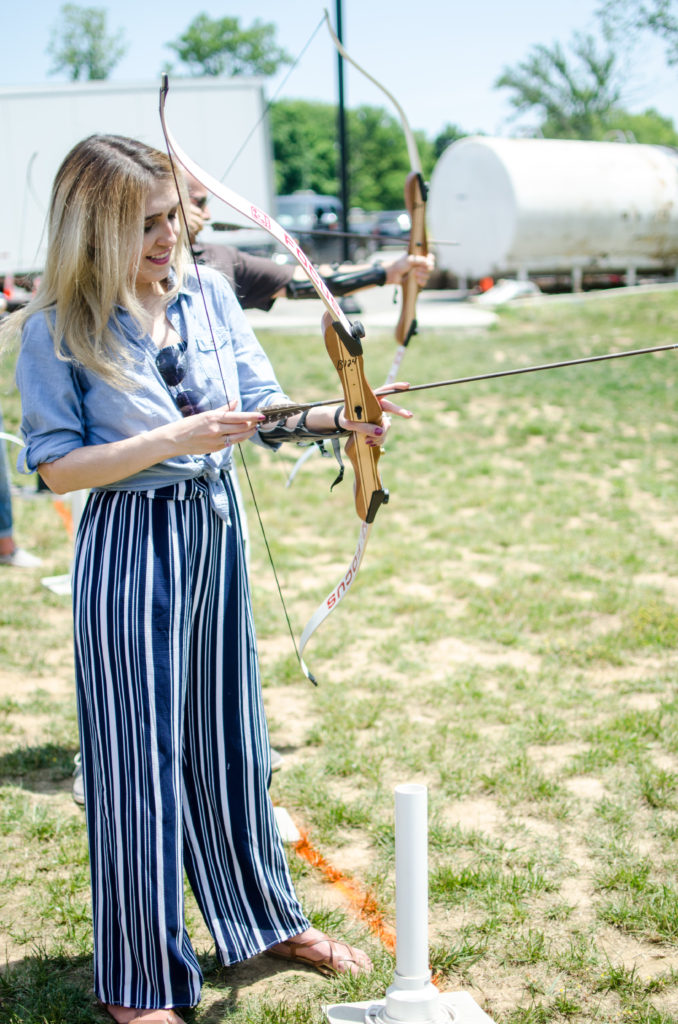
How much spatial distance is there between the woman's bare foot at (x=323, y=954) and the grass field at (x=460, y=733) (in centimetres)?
3

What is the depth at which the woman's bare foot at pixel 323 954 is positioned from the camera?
220 centimetres

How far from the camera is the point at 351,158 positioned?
229 feet

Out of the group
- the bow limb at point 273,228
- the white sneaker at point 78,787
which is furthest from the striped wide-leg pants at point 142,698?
the white sneaker at point 78,787

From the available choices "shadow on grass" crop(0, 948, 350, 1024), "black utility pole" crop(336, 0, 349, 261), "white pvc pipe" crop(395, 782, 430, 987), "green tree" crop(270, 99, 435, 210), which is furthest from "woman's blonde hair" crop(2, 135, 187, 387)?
"green tree" crop(270, 99, 435, 210)

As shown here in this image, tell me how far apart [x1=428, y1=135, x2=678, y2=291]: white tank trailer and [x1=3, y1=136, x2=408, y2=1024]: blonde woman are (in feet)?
48.1

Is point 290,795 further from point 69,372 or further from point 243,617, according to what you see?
point 69,372

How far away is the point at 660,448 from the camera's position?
7605mm

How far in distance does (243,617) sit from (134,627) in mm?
303

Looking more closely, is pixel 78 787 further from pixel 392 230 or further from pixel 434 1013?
pixel 392 230

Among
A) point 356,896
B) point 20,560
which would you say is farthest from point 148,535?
point 20,560

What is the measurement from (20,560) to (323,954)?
3.86m

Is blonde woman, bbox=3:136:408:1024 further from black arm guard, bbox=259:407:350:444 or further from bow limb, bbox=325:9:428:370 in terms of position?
bow limb, bbox=325:9:428:370

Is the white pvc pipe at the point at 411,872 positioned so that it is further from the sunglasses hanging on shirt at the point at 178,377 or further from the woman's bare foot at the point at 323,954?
the sunglasses hanging on shirt at the point at 178,377

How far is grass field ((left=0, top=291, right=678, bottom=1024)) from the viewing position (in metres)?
2.24
